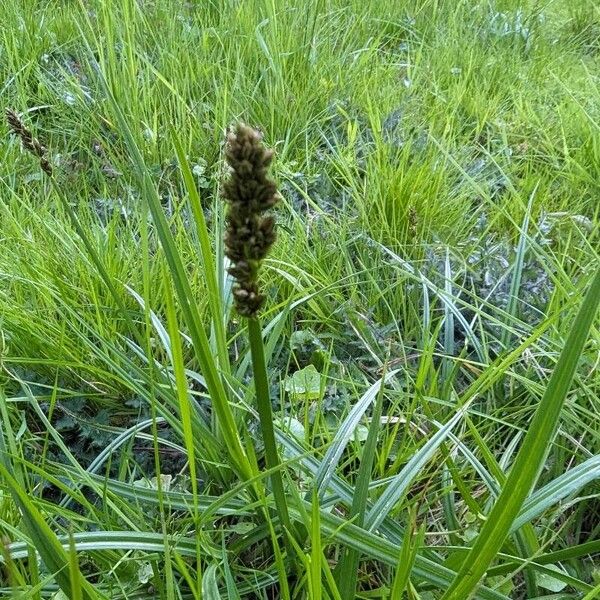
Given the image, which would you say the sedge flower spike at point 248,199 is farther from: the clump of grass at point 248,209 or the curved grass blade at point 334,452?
the curved grass blade at point 334,452

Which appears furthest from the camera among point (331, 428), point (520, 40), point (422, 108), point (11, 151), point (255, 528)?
point (520, 40)

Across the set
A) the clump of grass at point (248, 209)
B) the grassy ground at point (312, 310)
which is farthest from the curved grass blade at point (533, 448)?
the clump of grass at point (248, 209)

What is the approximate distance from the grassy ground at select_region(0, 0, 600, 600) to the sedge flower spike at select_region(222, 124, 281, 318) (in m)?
0.23

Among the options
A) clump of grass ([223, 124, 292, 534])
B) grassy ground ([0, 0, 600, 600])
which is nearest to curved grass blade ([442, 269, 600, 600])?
grassy ground ([0, 0, 600, 600])

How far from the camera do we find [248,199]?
48cm

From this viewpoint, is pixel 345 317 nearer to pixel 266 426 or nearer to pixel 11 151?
pixel 266 426

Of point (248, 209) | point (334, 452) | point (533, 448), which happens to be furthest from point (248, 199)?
point (334, 452)

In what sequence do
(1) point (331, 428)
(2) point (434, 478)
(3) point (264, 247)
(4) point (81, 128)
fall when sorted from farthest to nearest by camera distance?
(4) point (81, 128), (1) point (331, 428), (2) point (434, 478), (3) point (264, 247)

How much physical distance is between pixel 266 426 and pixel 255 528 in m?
0.33

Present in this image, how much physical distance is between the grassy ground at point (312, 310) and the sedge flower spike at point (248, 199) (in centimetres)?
23

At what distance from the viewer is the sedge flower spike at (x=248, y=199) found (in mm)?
476

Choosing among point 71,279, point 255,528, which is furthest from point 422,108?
point 255,528

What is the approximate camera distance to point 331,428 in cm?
125

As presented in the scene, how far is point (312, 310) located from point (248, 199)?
1065 millimetres
